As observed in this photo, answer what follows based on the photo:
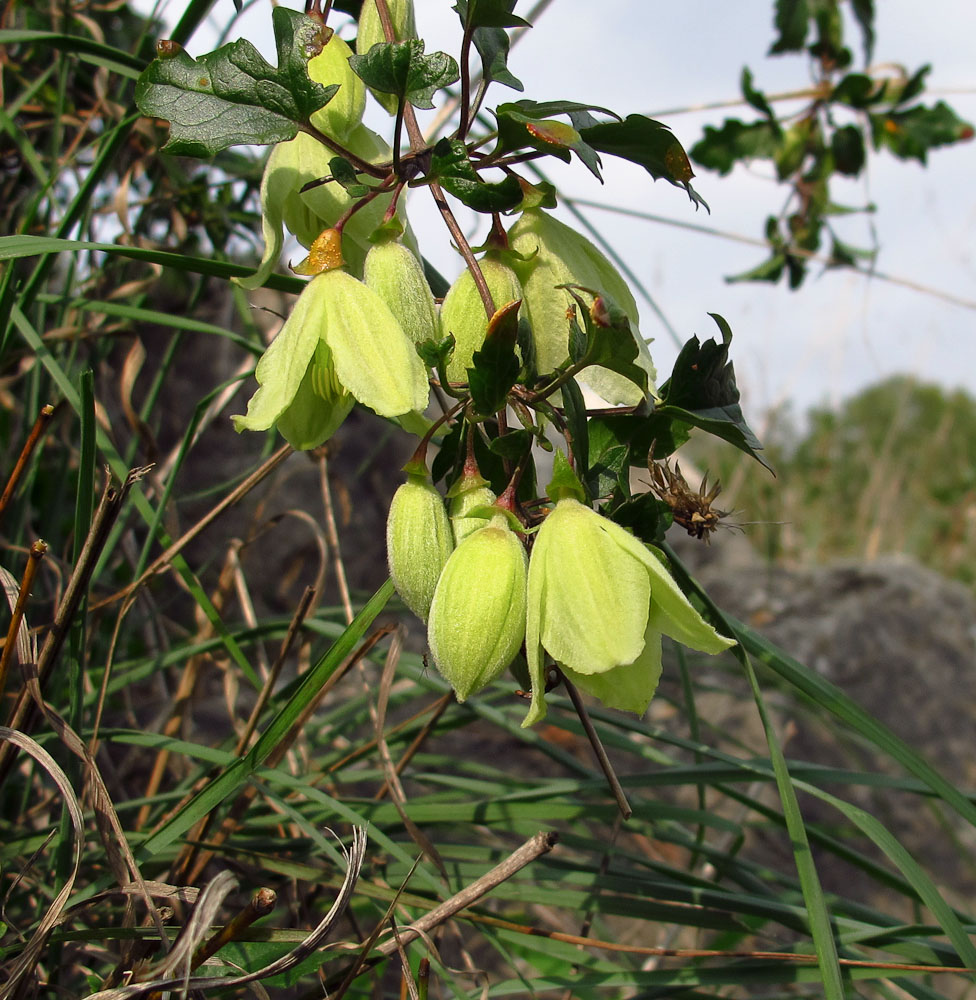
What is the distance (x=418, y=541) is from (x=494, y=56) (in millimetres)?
246

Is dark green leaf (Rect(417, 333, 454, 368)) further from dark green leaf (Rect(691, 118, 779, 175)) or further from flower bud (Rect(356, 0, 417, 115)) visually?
dark green leaf (Rect(691, 118, 779, 175))

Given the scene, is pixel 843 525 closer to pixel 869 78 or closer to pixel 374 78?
pixel 869 78

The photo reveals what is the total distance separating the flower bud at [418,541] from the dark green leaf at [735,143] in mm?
768

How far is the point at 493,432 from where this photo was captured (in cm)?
46

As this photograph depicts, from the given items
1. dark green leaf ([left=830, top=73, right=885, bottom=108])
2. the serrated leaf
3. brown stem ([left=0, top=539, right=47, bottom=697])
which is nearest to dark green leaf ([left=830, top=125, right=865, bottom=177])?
dark green leaf ([left=830, top=73, right=885, bottom=108])

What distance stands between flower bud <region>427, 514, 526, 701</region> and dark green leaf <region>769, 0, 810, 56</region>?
84 cm

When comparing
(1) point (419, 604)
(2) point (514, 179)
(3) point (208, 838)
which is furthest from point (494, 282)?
(3) point (208, 838)

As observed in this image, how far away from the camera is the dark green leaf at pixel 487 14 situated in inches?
16.8

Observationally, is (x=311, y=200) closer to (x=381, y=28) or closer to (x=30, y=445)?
(x=381, y=28)

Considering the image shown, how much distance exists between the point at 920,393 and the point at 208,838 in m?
8.66

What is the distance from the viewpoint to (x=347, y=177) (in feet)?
1.37

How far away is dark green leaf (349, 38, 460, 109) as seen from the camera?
0.41 m

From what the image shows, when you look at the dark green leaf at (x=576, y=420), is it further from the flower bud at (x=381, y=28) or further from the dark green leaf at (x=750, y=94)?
the dark green leaf at (x=750, y=94)

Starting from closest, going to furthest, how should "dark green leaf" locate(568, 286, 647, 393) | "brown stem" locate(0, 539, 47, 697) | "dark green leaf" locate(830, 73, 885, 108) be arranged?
"dark green leaf" locate(568, 286, 647, 393), "brown stem" locate(0, 539, 47, 697), "dark green leaf" locate(830, 73, 885, 108)
